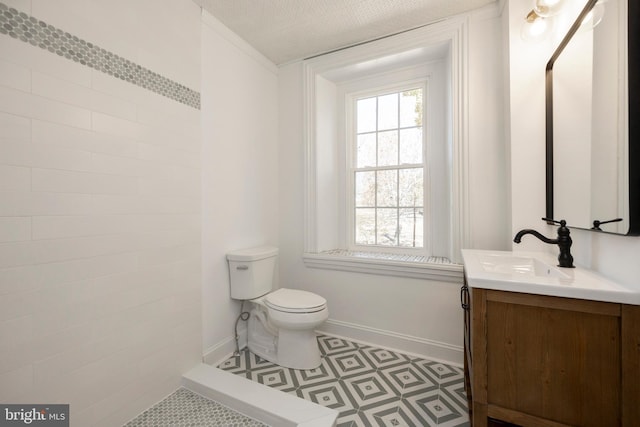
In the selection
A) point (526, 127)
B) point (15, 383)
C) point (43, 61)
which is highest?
point (43, 61)

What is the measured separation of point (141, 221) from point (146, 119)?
1.84 feet

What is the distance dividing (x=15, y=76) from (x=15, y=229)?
578 millimetres

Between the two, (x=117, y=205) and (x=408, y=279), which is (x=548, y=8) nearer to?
(x=408, y=279)

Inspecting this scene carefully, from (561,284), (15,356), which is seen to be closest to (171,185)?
(15,356)

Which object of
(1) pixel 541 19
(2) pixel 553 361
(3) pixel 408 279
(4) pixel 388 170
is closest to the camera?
(2) pixel 553 361

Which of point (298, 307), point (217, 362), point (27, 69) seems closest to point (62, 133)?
point (27, 69)

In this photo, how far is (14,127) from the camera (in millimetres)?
999

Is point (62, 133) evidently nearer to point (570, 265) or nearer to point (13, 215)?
point (13, 215)

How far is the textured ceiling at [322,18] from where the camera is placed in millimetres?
1752

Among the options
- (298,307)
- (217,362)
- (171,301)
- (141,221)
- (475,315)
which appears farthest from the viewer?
(217,362)

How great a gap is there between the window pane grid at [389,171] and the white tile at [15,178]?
215 cm

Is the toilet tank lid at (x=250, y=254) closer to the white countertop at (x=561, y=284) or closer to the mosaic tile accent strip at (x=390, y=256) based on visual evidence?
the mosaic tile accent strip at (x=390, y=256)

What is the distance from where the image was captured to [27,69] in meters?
1.03

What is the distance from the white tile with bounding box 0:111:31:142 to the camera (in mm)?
973
